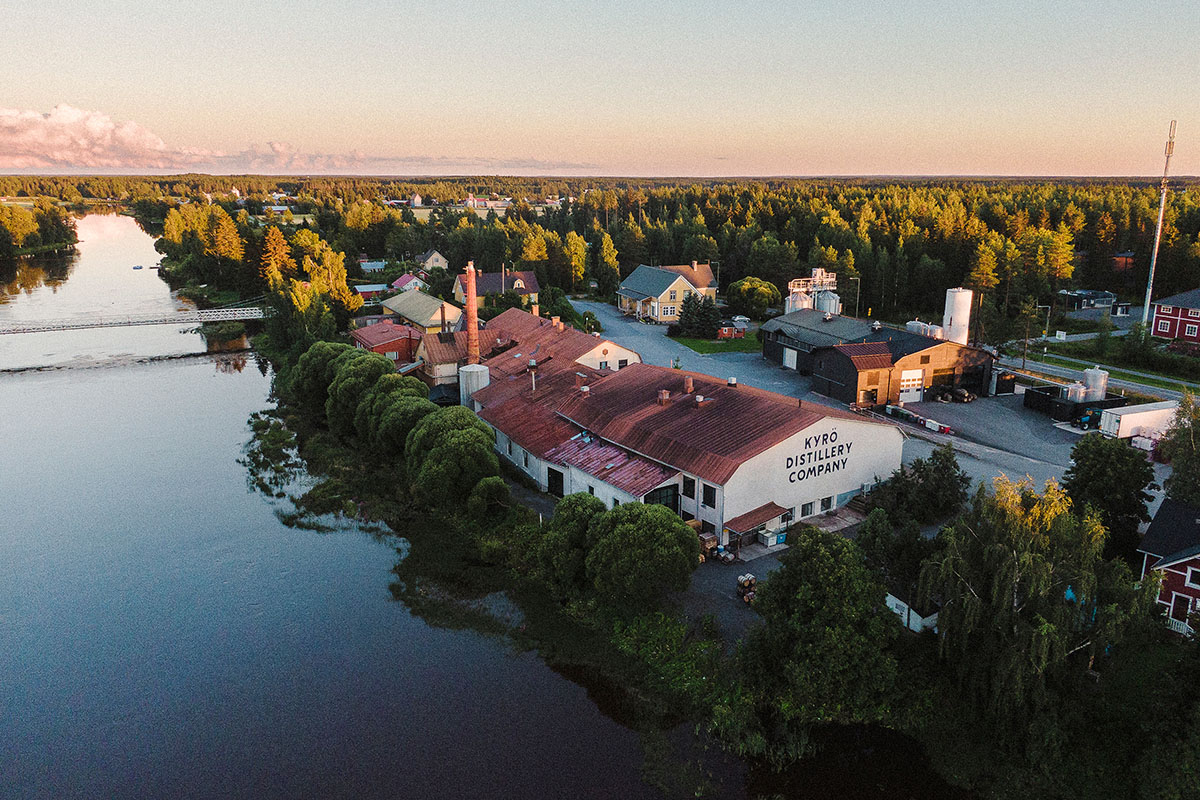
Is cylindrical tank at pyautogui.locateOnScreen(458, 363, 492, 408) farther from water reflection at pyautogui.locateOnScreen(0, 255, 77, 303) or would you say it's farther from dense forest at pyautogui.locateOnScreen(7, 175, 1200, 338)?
water reflection at pyautogui.locateOnScreen(0, 255, 77, 303)

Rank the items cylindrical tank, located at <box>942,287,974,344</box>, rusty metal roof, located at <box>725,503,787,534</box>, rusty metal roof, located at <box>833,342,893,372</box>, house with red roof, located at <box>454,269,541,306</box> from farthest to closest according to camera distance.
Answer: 1. house with red roof, located at <box>454,269,541,306</box>
2. cylindrical tank, located at <box>942,287,974,344</box>
3. rusty metal roof, located at <box>833,342,893,372</box>
4. rusty metal roof, located at <box>725,503,787,534</box>

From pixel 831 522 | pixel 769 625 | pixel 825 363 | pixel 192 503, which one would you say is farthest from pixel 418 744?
pixel 825 363

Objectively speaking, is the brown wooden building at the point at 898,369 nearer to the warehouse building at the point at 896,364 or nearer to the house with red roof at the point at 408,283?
the warehouse building at the point at 896,364

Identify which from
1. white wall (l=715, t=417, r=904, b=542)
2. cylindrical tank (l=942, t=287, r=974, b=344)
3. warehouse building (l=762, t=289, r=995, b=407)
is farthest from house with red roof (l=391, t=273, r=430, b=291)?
white wall (l=715, t=417, r=904, b=542)

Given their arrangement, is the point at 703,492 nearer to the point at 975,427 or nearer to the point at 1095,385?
the point at 975,427

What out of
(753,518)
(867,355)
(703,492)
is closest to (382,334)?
(867,355)

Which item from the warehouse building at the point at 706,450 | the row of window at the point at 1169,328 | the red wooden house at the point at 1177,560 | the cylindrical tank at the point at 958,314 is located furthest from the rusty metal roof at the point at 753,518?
the row of window at the point at 1169,328
